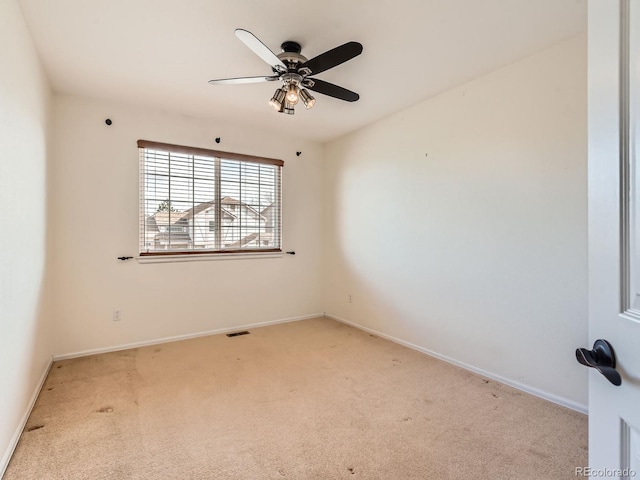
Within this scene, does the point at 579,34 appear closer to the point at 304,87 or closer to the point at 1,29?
the point at 304,87

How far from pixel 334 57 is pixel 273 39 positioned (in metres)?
0.54

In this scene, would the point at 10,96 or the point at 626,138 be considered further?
the point at 10,96

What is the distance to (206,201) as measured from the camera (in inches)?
153

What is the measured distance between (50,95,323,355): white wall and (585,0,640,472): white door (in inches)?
146

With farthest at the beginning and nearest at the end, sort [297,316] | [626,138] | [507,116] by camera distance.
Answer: [297,316] < [507,116] < [626,138]

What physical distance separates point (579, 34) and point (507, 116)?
2.03ft

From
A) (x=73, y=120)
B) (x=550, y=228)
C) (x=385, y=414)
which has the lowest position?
(x=385, y=414)

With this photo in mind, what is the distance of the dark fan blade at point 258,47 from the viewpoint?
5.76 ft

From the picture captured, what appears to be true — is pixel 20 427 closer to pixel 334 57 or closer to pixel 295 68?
pixel 295 68

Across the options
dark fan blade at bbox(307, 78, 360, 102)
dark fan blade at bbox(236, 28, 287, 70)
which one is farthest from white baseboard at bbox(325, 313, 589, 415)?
dark fan blade at bbox(236, 28, 287, 70)

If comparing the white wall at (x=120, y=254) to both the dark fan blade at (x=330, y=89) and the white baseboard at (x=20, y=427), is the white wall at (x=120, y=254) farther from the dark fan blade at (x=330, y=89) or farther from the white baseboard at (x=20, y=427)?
the dark fan blade at (x=330, y=89)

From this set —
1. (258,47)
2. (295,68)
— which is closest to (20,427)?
(258,47)

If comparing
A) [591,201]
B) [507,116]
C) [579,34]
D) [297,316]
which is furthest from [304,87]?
[297,316]

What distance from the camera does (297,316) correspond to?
4555 millimetres
